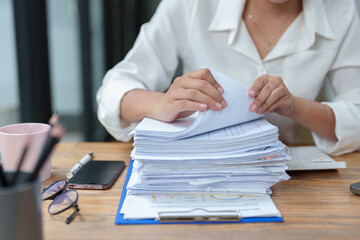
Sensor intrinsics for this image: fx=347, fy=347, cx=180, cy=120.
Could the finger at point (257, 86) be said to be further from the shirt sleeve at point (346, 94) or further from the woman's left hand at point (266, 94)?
the shirt sleeve at point (346, 94)

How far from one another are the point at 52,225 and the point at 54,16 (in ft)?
10.5

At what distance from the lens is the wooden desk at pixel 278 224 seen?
1.79ft

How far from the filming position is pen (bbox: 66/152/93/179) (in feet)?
2.62

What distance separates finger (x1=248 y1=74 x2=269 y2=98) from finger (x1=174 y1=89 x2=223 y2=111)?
0.09 metres

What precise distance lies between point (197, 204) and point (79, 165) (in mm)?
348

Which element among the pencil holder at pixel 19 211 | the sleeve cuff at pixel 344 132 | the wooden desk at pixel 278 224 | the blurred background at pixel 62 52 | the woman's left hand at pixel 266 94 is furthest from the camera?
the blurred background at pixel 62 52

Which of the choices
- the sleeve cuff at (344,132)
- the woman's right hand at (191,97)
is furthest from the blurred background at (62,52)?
the sleeve cuff at (344,132)

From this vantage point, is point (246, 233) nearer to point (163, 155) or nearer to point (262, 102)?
point (163, 155)

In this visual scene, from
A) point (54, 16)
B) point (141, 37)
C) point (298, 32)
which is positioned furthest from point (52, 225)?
point (54, 16)

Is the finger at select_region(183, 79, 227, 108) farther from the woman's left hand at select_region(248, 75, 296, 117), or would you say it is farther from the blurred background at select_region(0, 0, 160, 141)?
the blurred background at select_region(0, 0, 160, 141)

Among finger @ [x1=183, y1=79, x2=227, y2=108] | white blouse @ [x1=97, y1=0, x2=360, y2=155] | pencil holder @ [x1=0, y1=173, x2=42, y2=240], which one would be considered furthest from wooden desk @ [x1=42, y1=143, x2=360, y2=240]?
white blouse @ [x1=97, y1=0, x2=360, y2=155]

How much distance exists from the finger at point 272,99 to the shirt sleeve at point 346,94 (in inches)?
12.6

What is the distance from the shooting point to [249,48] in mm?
1173

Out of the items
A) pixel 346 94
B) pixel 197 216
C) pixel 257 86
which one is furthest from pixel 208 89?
pixel 346 94
